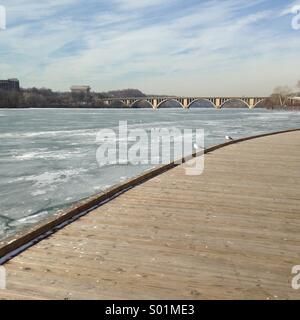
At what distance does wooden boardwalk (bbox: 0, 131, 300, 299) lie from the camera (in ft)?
11.2

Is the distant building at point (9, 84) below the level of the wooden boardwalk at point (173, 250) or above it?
above

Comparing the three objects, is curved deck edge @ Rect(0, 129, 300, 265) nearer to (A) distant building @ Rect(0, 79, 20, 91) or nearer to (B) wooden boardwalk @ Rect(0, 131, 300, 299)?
(B) wooden boardwalk @ Rect(0, 131, 300, 299)

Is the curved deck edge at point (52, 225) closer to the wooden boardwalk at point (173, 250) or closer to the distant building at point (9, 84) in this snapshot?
the wooden boardwalk at point (173, 250)

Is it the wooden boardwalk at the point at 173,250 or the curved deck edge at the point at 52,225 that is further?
the curved deck edge at the point at 52,225

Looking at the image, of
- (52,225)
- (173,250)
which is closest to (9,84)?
(52,225)

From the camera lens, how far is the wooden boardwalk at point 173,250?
3404mm

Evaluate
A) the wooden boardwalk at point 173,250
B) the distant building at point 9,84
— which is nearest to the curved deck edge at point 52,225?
the wooden boardwalk at point 173,250

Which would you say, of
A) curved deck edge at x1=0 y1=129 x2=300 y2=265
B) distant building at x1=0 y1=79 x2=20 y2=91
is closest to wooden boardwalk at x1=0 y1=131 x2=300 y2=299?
curved deck edge at x1=0 y1=129 x2=300 y2=265

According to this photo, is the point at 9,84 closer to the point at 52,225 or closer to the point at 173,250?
the point at 52,225

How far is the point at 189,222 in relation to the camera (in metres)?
5.20

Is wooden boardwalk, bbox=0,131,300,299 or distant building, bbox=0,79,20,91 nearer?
wooden boardwalk, bbox=0,131,300,299

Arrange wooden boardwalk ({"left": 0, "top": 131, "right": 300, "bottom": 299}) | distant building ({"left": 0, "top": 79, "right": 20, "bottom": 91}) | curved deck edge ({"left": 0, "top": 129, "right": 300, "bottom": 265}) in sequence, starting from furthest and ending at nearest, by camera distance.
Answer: distant building ({"left": 0, "top": 79, "right": 20, "bottom": 91}) < curved deck edge ({"left": 0, "top": 129, "right": 300, "bottom": 265}) < wooden boardwalk ({"left": 0, "top": 131, "right": 300, "bottom": 299})

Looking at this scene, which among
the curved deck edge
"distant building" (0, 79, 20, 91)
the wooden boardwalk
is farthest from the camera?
"distant building" (0, 79, 20, 91)
